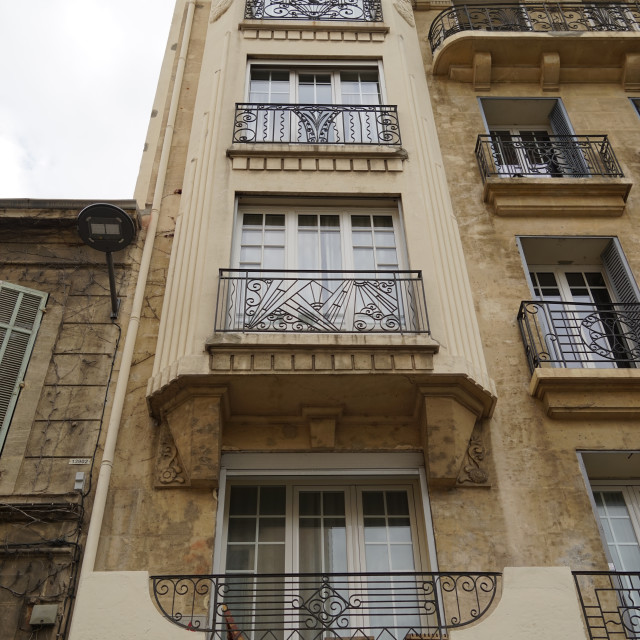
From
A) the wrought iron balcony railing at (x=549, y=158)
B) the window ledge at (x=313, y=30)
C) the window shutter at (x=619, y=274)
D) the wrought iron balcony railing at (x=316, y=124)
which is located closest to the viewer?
the window shutter at (x=619, y=274)

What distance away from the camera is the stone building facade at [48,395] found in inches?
272

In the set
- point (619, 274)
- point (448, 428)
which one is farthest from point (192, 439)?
point (619, 274)

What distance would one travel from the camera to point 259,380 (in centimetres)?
767

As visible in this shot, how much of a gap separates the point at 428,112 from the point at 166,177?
4.06 m

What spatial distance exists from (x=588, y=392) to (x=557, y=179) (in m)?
3.46

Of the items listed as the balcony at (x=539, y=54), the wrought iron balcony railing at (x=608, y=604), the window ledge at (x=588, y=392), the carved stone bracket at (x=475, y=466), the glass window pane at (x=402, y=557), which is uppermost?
the balcony at (x=539, y=54)

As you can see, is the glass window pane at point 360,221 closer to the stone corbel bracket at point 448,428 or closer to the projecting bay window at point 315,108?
the projecting bay window at point 315,108

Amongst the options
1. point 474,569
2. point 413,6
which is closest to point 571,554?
point 474,569

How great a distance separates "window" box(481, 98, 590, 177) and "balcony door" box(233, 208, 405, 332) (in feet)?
8.46

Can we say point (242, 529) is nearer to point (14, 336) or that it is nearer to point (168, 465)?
point (168, 465)

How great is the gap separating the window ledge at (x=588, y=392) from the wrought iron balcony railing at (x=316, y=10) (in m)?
7.08

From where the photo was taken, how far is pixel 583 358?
8914mm


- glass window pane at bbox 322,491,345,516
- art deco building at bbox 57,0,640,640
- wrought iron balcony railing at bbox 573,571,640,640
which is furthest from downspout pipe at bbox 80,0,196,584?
wrought iron balcony railing at bbox 573,571,640,640

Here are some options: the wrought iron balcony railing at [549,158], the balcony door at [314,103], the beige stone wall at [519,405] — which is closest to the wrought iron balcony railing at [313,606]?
the beige stone wall at [519,405]
